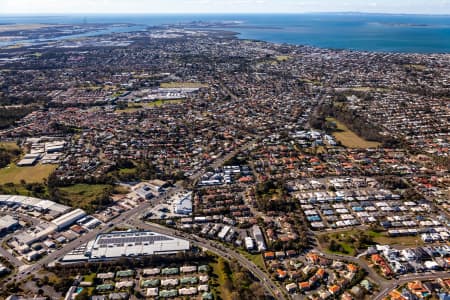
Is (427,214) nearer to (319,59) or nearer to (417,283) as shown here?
(417,283)

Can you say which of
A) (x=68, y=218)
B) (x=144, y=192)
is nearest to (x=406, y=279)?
(x=144, y=192)

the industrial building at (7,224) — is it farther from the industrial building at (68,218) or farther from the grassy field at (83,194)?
the grassy field at (83,194)

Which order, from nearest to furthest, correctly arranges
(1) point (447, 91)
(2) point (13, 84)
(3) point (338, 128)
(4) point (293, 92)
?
(3) point (338, 128) < (1) point (447, 91) < (4) point (293, 92) < (2) point (13, 84)

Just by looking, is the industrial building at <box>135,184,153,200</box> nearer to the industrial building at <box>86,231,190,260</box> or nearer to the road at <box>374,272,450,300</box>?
the industrial building at <box>86,231,190,260</box>

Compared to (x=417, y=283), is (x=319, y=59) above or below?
above

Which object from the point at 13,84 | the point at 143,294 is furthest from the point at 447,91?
the point at 13,84
